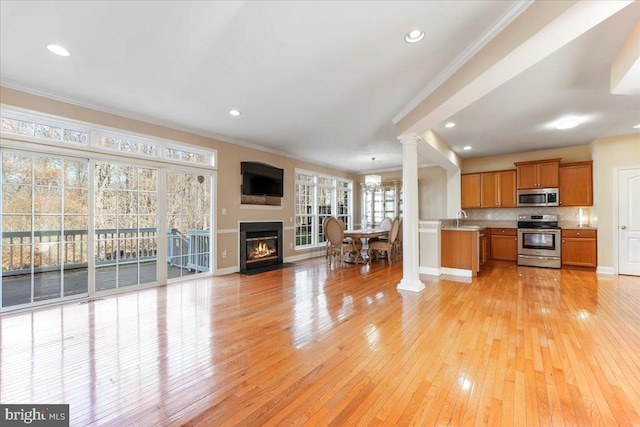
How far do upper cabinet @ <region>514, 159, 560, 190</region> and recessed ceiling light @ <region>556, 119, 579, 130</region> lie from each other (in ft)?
4.90

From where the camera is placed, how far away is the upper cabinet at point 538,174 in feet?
19.1

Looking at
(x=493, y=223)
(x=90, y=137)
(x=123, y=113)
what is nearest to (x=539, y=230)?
(x=493, y=223)

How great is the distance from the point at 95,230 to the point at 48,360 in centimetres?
224

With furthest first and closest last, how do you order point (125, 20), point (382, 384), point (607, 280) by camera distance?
point (607, 280)
point (125, 20)
point (382, 384)

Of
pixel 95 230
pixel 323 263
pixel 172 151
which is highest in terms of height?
pixel 172 151

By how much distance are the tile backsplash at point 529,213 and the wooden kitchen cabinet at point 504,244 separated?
0.46 meters

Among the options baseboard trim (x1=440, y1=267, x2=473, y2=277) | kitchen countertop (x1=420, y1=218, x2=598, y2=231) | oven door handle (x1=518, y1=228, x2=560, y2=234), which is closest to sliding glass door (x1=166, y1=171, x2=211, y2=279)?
baseboard trim (x1=440, y1=267, x2=473, y2=277)

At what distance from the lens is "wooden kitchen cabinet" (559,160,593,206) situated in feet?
18.1

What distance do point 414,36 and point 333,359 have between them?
2799mm

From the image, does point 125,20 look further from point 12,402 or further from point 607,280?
point 607,280

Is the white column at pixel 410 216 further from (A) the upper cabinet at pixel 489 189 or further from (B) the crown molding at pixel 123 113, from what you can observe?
(A) the upper cabinet at pixel 489 189

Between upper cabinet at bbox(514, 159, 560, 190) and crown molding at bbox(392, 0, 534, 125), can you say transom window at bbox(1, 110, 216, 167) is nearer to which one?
crown molding at bbox(392, 0, 534, 125)

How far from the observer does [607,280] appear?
4.71 metres

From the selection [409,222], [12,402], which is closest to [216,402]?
[12,402]
